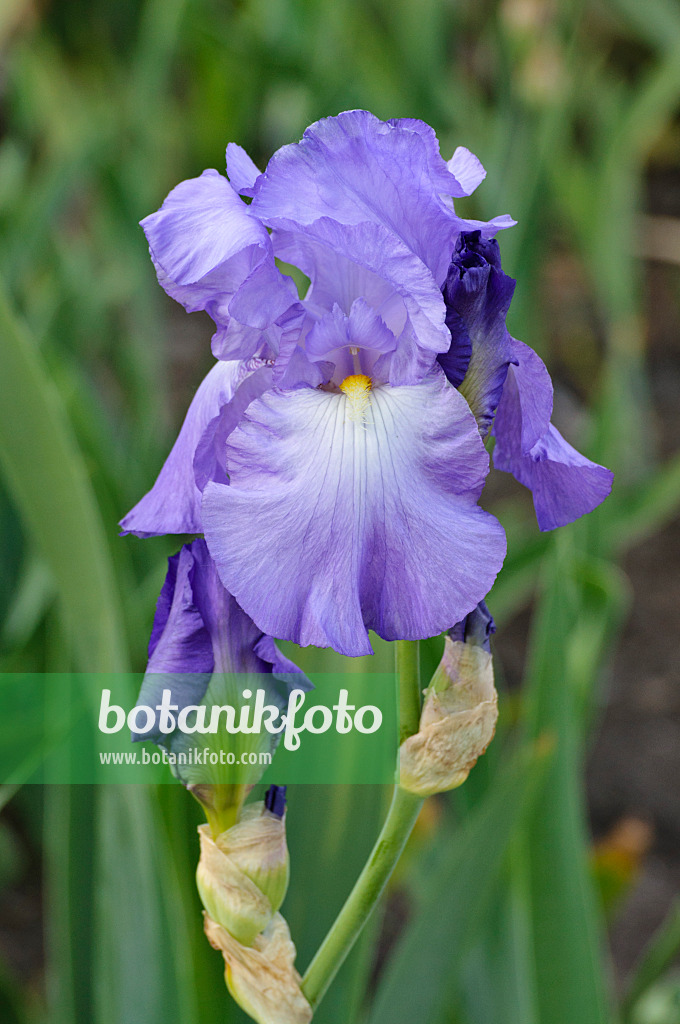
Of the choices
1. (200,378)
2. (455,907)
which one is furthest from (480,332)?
(200,378)

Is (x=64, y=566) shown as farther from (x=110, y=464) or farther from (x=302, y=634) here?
(x=110, y=464)

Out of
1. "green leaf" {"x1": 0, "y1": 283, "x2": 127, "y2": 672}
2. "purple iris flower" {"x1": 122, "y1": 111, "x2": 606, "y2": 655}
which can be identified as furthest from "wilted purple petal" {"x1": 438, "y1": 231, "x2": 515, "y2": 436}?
"green leaf" {"x1": 0, "y1": 283, "x2": 127, "y2": 672}

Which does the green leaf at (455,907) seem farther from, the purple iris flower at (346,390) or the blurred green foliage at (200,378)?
the purple iris flower at (346,390)

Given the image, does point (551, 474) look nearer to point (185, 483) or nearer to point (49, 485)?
point (185, 483)

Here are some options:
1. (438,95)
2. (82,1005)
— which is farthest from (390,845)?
(438,95)

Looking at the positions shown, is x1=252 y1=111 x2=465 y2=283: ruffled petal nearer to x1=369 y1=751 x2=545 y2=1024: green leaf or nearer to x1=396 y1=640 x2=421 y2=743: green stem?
x1=396 y1=640 x2=421 y2=743: green stem
